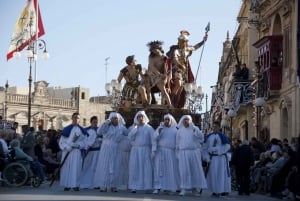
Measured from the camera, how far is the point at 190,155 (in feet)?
67.6

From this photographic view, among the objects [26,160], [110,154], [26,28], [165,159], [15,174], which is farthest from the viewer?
[26,28]

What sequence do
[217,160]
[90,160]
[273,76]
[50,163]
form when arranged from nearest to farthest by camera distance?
[217,160], [90,160], [50,163], [273,76]

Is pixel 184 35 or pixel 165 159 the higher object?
pixel 184 35

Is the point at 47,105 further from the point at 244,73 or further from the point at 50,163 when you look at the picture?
the point at 50,163

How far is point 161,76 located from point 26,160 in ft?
23.7

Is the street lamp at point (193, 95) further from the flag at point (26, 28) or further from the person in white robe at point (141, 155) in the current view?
the flag at point (26, 28)

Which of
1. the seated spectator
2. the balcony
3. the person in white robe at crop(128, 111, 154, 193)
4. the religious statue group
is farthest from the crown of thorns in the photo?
the balcony

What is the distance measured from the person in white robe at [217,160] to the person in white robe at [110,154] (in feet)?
7.19

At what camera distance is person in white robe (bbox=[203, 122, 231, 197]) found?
20969 mm

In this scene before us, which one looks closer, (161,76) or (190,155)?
(190,155)

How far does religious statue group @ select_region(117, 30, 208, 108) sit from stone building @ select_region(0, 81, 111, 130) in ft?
216

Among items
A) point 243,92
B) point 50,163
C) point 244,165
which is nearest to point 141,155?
point 244,165

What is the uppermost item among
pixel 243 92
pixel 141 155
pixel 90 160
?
pixel 243 92

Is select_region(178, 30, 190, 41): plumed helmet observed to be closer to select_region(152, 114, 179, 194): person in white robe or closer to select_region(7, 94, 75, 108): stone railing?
select_region(152, 114, 179, 194): person in white robe
